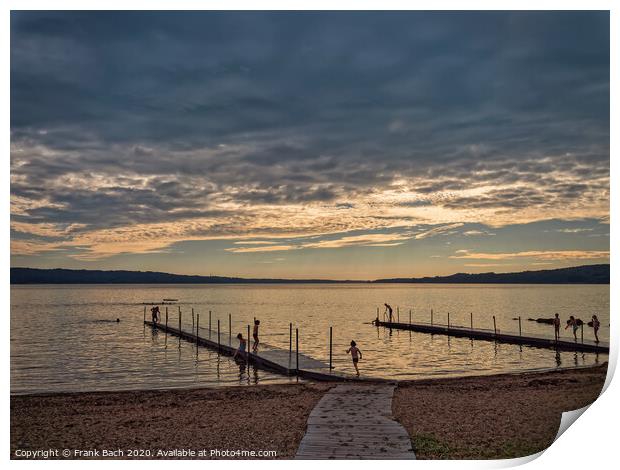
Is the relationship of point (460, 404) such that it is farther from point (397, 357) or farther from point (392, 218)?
point (397, 357)

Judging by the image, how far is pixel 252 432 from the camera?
12.2 meters

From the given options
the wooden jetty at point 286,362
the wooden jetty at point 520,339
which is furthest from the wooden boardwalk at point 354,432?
the wooden jetty at point 520,339

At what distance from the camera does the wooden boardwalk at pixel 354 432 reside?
33.8 feet

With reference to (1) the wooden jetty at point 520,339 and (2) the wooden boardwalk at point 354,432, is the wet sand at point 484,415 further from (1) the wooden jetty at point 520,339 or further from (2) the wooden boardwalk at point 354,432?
(1) the wooden jetty at point 520,339

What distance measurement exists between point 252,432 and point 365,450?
3.03 m

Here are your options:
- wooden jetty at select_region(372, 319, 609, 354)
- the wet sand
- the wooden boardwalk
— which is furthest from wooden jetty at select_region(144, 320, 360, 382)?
wooden jetty at select_region(372, 319, 609, 354)

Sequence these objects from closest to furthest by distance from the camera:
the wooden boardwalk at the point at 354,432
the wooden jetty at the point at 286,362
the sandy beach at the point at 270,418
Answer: the wooden boardwalk at the point at 354,432, the sandy beach at the point at 270,418, the wooden jetty at the point at 286,362

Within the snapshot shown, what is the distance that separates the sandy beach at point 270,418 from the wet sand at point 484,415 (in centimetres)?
2

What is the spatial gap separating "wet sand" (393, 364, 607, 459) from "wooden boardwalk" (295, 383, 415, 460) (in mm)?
383

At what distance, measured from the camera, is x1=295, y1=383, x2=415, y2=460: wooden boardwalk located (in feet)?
33.8

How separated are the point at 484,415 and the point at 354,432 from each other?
13.4 feet

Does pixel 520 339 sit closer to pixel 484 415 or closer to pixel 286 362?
pixel 286 362
